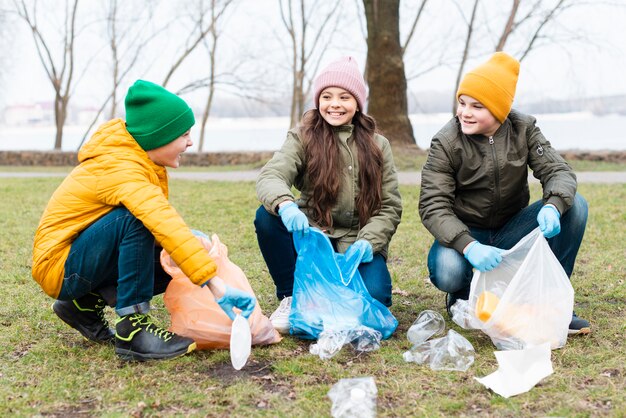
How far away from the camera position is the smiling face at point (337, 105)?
2879 millimetres

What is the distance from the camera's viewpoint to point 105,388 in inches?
87.3

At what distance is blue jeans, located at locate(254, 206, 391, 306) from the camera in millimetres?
2781

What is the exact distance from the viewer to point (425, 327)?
2.71 m

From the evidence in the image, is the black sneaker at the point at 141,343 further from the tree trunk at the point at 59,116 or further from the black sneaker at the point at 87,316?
the tree trunk at the point at 59,116

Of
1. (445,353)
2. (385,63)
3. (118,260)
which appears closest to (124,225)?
(118,260)

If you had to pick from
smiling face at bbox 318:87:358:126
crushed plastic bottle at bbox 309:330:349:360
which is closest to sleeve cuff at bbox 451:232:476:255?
crushed plastic bottle at bbox 309:330:349:360

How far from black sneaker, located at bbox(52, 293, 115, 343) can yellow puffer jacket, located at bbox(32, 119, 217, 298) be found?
126 millimetres

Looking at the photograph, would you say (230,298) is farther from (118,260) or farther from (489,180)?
(489,180)

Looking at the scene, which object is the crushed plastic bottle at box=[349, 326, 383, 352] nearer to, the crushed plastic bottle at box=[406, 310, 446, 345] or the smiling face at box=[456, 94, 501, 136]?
the crushed plastic bottle at box=[406, 310, 446, 345]

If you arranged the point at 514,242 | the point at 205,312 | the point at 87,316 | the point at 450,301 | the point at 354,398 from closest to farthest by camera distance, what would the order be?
1. the point at 354,398
2. the point at 205,312
3. the point at 87,316
4. the point at 514,242
5. the point at 450,301

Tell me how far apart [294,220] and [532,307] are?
0.90 meters

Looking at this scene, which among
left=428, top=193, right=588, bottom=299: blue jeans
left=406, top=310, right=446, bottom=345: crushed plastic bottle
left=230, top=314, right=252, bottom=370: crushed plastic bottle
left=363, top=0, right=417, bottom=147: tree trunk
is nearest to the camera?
left=230, top=314, right=252, bottom=370: crushed plastic bottle

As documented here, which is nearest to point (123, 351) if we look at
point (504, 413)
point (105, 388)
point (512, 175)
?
point (105, 388)

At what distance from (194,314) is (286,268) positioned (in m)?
0.54
